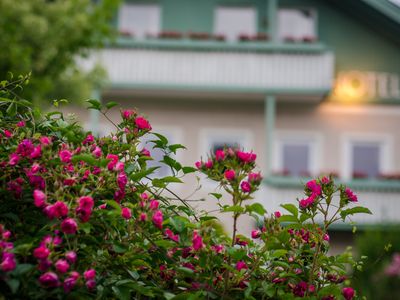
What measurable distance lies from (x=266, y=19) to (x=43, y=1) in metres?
6.90

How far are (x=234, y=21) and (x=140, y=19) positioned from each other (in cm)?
233

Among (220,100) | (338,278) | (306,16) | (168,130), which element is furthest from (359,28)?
(338,278)

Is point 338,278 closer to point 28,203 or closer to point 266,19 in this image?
point 28,203

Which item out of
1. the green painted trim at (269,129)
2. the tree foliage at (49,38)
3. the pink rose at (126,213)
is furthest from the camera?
the green painted trim at (269,129)

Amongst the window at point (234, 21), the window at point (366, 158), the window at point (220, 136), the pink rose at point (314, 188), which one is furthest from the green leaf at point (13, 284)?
the window at point (234, 21)

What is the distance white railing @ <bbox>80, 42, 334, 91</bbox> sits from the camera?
1609 centimetres

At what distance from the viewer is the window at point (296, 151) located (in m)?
16.8

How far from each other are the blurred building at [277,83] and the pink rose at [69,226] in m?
13.4

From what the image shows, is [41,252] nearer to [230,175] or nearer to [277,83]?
[230,175]

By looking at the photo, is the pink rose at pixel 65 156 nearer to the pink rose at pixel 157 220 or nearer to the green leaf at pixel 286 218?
the pink rose at pixel 157 220

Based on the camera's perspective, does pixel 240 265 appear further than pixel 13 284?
Yes

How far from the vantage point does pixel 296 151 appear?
55.5ft

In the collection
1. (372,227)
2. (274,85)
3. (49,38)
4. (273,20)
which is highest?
(273,20)

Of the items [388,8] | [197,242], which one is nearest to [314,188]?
[197,242]
